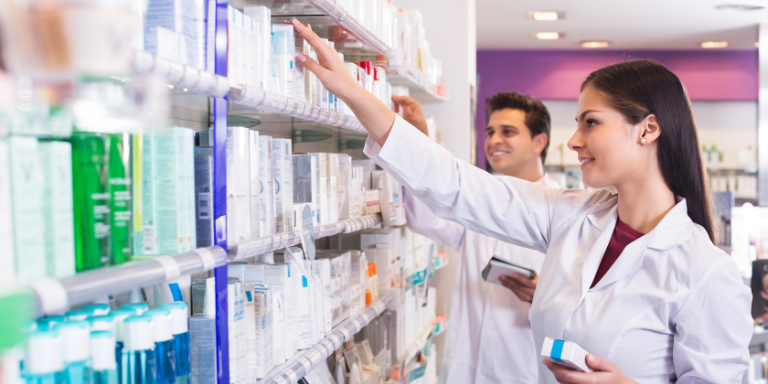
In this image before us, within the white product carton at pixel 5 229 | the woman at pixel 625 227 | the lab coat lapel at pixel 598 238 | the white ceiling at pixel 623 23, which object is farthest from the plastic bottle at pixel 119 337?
the white ceiling at pixel 623 23

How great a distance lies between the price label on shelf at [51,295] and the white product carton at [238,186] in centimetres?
54

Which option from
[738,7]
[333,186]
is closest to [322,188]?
[333,186]

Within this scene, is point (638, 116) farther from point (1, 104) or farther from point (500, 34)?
point (500, 34)

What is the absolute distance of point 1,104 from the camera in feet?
2.37

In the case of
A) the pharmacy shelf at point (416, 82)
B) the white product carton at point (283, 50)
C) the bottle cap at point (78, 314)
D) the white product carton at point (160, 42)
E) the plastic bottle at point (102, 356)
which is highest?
the pharmacy shelf at point (416, 82)

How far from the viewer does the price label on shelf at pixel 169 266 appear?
1.14 meters

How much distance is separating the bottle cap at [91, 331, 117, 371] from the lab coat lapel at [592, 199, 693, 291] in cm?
135

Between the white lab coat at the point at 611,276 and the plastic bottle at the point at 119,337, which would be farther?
the white lab coat at the point at 611,276

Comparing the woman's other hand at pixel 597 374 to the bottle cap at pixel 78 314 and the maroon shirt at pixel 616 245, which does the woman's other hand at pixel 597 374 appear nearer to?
the maroon shirt at pixel 616 245

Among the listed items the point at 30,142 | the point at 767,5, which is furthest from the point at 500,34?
the point at 30,142

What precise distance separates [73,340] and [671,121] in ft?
5.48

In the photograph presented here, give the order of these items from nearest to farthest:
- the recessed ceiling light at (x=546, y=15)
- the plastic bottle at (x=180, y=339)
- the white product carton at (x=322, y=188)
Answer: the plastic bottle at (x=180, y=339)
the white product carton at (x=322, y=188)
the recessed ceiling light at (x=546, y=15)

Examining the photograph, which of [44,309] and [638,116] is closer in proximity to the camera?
[44,309]

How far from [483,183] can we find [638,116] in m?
0.52
